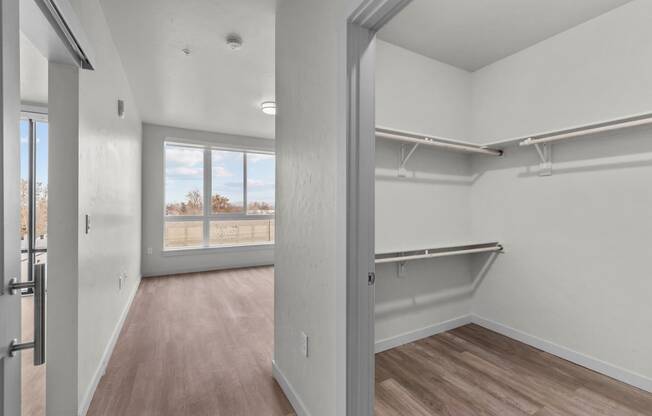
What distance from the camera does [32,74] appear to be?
2643 mm

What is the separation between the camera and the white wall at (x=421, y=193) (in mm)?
2486

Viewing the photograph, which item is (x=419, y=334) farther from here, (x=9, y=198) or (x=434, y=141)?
(x=9, y=198)

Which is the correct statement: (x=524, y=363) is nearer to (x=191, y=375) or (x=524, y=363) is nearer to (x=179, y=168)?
(x=191, y=375)

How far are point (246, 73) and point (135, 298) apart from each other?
3.00 m

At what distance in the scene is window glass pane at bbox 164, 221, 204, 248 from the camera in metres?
5.23

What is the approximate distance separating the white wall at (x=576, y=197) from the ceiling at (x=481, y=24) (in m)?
0.14

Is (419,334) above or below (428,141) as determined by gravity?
below

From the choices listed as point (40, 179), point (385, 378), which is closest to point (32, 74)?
point (40, 179)

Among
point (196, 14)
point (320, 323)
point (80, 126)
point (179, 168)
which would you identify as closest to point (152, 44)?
point (196, 14)

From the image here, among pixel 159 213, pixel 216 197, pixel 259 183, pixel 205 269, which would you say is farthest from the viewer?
pixel 259 183

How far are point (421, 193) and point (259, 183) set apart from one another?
3.90 metres

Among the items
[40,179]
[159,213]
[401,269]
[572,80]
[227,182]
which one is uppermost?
[572,80]

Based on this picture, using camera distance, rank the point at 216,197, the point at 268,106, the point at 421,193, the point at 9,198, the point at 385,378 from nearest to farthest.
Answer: the point at 9,198 → the point at 385,378 → the point at 421,193 → the point at 268,106 → the point at 216,197

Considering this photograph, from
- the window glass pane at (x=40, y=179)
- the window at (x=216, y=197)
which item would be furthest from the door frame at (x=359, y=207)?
the window at (x=216, y=197)
